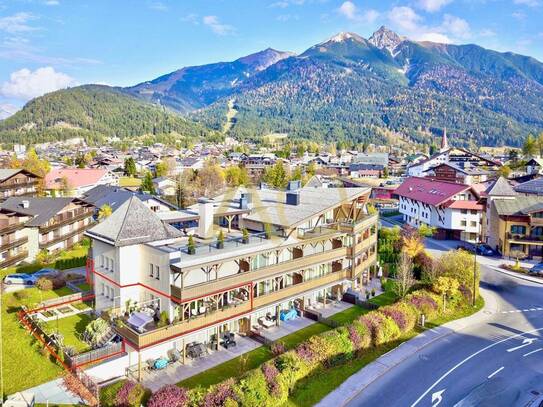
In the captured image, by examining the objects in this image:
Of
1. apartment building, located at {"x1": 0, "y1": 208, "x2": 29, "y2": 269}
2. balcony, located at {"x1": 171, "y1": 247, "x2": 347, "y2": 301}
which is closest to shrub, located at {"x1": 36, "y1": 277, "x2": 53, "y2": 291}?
apartment building, located at {"x1": 0, "y1": 208, "x2": 29, "y2": 269}

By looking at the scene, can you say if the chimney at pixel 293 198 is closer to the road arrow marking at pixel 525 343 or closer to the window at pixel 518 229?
the road arrow marking at pixel 525 343

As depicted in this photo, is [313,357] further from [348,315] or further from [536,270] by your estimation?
[536,270]

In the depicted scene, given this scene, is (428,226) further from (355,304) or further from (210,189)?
(210,189)

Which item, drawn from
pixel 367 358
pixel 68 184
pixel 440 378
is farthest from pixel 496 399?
pixel 68 184

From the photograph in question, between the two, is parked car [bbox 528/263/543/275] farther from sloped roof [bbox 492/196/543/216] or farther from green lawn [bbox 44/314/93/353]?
green lawn [bbox 44/314/93/353]

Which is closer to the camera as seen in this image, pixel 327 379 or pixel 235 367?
pixel 327 379

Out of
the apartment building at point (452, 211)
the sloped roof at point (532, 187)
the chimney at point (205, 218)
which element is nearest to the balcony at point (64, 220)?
the chimney at point (205, 218)

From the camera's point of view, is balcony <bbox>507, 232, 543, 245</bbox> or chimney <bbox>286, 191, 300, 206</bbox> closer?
chimney <bbox>286, 191, 300, 206</bbox>

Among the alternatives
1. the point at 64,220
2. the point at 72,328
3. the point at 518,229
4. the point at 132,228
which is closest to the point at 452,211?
the point at 518,229
